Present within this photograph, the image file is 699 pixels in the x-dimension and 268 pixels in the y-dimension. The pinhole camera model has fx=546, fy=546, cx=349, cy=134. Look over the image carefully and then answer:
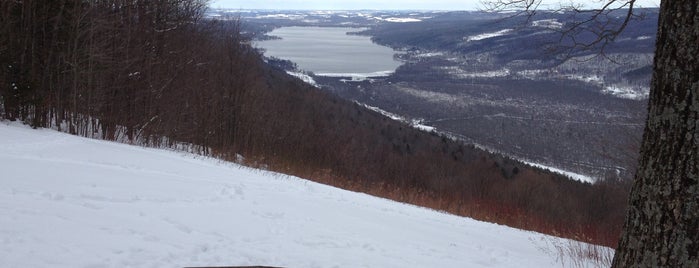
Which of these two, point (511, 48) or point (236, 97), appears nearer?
point (236, 97)

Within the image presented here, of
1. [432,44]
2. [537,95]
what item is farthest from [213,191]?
[432,44]

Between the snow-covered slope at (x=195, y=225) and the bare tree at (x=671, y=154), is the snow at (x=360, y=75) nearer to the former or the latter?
the snow-covered slope at (x=195, y=225)

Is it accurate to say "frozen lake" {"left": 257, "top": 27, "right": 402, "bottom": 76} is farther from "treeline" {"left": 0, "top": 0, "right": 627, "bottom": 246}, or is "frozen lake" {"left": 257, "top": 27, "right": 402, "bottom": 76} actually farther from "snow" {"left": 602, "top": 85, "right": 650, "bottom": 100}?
"treeline" {"left": 0, "top": 0, "right": 627, "bottom": 246}

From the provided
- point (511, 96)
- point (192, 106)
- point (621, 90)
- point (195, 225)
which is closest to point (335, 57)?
point (511, 96)

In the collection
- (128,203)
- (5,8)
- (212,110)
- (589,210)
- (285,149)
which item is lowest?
(589,210)

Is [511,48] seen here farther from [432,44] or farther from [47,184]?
[47,184]

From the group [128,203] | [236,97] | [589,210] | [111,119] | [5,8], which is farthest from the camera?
[589,210]
